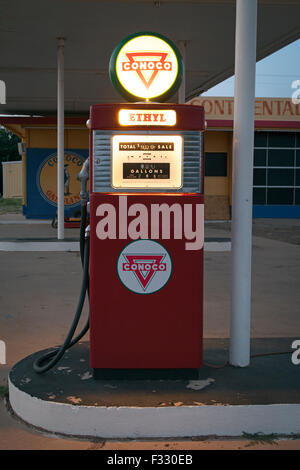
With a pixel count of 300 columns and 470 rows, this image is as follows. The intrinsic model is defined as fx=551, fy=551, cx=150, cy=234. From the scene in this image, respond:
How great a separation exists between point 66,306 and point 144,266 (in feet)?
10.2

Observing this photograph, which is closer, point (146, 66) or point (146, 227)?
point (146, 227)

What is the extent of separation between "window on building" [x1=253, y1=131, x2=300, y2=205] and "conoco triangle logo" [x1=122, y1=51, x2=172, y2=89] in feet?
77.8

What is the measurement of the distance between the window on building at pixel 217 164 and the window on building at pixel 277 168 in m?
2.01

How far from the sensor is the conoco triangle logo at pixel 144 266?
11.1ft

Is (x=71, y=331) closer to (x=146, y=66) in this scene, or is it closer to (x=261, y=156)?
(x=146, y=66)

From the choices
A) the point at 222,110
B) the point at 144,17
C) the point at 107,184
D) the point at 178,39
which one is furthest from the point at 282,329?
the point at 222,110

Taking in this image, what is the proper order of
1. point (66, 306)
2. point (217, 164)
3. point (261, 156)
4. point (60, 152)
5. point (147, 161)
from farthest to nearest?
point (261, 156), point (217, 164), point (60, 152), point (66, 306), point (147, 161)

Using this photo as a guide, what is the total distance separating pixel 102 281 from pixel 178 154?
0.91 metres

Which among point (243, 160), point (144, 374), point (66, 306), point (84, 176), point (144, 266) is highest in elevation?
point (243, 160)

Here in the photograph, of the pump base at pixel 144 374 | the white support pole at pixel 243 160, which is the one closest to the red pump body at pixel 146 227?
the pump base at pixel 144 374

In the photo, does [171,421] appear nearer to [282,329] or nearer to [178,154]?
[178,154]

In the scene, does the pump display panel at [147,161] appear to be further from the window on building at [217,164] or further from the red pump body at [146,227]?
the window on building at [217,164]

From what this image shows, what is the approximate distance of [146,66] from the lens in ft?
11.6

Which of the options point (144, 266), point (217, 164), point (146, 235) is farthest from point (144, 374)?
point (217, 164)
